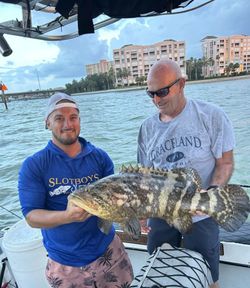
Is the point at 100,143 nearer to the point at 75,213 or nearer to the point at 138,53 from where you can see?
the point at 138,53

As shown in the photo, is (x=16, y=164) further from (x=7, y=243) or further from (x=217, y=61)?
(x=217, y=61)

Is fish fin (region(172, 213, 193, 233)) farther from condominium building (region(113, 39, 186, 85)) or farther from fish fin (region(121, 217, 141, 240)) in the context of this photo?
condominium building (region(113, 39, 186, 85))

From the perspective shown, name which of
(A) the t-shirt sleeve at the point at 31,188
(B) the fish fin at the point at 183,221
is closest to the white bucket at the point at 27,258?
(A) the t-shirt sleeve at the point at 31,188

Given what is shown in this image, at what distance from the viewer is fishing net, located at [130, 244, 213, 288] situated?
77.8 inches

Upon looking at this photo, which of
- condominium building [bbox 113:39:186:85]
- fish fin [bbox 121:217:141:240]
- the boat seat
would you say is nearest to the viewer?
fish fin [bbox 121:217:141:240]

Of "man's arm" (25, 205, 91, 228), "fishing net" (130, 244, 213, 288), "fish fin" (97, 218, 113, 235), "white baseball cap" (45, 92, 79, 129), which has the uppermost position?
"white baseball cap" (45, 92, 79, 129)

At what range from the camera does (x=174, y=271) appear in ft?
6.78

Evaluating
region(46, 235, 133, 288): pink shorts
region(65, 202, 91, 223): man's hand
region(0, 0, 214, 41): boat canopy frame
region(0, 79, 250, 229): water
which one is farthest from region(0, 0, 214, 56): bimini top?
region(0, 79, 250, 229): water

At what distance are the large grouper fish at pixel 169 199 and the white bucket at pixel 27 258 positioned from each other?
129cm

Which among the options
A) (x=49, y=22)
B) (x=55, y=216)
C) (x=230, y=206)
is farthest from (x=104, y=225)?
(x=49, y=22)

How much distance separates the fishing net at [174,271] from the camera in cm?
198

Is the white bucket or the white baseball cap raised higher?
the white baseball cap

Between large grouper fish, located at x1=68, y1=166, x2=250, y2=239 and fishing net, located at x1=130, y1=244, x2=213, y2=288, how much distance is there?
24 cm

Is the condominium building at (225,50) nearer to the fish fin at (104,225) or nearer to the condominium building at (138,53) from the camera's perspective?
the condominium building at (138,53)
